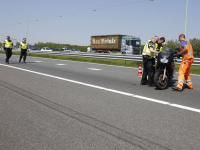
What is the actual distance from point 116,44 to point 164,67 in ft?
120

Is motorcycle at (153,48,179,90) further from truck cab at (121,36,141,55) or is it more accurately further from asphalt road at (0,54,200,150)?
truck cab at (121,36,141,55)

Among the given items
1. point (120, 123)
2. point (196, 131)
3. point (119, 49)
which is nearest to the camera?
point (196, 131)

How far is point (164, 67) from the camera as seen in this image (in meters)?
8.30

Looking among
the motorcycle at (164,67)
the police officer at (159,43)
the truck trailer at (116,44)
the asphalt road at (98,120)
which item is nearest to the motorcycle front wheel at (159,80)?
the motorcycle at (164,67)

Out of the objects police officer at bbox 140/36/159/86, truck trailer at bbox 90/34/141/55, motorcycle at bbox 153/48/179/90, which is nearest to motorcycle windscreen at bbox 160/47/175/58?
motorcycle at bbox 153/48/179/90

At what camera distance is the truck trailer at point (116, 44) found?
130ft

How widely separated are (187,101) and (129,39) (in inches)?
1339

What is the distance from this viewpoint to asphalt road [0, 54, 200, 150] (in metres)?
3.64

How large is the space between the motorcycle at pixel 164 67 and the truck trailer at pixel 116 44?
101 ft

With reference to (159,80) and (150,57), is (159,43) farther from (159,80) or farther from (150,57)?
(159,80)

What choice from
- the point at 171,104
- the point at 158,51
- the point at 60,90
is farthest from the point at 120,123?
the point at 158,51

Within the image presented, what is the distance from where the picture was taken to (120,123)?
4.52 m

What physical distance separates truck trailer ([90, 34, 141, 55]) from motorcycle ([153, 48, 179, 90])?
30721mm

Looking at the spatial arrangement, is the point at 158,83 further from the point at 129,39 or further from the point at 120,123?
the point at 129,39
